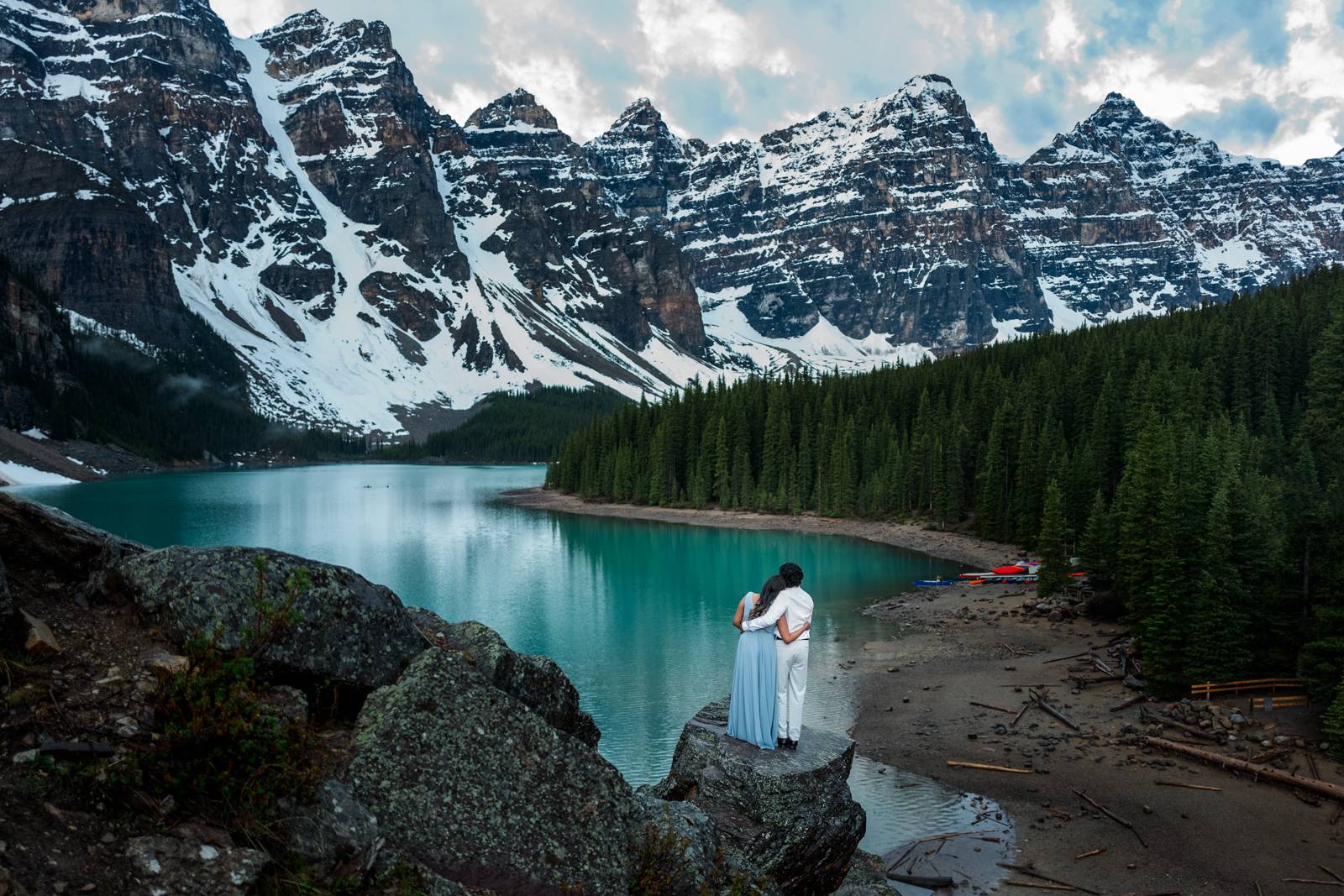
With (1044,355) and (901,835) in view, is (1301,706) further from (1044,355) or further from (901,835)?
(1044,355)

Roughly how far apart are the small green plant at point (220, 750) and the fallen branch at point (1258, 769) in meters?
20.5

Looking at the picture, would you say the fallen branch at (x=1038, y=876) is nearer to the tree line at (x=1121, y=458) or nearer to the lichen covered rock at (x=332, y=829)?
the tree line at (x=1121, y=458)

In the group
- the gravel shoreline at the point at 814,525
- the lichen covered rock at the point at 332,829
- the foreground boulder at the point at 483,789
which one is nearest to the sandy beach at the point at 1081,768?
the foreground boulder at the point at 483,789

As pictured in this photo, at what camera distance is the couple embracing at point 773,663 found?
36.1ft

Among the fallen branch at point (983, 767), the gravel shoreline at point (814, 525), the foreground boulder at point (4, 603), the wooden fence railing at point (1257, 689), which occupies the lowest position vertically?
the fallen branch at point (983, 767)

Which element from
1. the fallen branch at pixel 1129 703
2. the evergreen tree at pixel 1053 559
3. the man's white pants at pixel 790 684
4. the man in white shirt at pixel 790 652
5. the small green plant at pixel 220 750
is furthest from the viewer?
the evergreen tree at pixel 1053 559

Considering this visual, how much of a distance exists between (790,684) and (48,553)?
27.2ft

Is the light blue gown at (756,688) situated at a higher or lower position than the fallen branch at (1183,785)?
higher

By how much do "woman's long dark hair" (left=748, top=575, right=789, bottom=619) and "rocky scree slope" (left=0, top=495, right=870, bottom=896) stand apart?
257cm

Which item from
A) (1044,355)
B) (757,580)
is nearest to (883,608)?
(757,580)

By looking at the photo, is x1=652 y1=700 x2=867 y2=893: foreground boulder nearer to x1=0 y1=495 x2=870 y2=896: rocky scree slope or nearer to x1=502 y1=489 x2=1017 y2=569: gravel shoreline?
x1=0 y1=495 x2=870 y2=896: rocky scree slope

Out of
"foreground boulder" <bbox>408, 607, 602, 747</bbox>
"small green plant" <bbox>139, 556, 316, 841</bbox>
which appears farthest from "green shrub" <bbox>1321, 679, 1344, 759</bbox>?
"small green plant" <bbox>139, 556, 316, 841</bbox>

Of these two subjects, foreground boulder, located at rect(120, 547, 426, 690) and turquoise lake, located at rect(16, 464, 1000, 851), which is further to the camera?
turquoise lake, located at rect(16, 464, 1000, 851)

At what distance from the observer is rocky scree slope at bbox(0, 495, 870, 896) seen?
5.43 m
